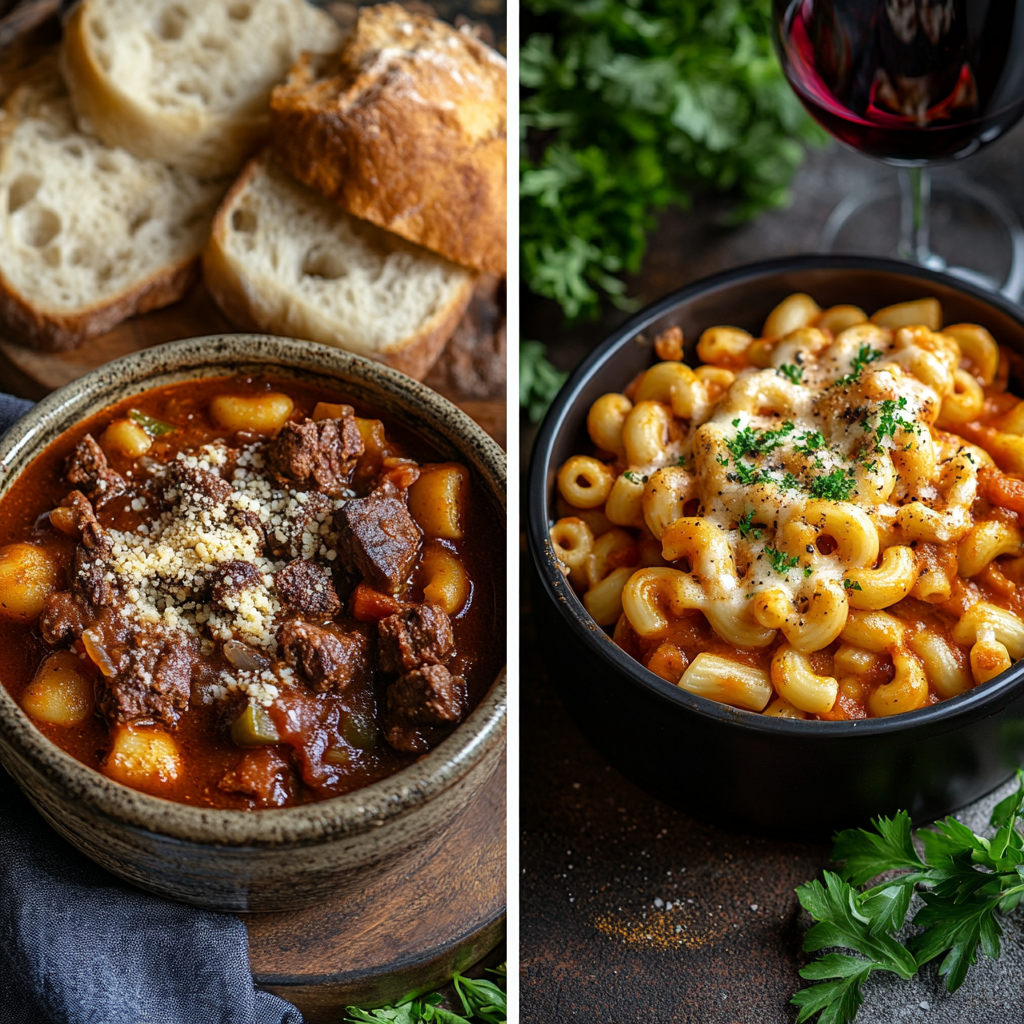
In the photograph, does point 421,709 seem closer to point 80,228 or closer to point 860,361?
point 860,361

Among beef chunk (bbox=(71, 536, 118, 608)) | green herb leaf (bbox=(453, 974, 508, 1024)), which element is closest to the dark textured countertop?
green herb leaf (bbox=(453, 974, 508, 1024))

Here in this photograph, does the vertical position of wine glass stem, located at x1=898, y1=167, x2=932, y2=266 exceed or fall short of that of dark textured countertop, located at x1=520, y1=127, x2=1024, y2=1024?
it exceeds it

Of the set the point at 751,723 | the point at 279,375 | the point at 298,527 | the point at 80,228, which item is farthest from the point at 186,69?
the point at 751,723

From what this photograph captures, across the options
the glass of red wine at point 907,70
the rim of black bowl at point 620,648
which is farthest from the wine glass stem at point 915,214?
the rim of black bowl at point 620,648

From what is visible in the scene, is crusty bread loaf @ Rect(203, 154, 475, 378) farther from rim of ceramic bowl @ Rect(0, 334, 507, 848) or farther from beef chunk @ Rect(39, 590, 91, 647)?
beef chunk @ Rect(39, 590, 91, 647)

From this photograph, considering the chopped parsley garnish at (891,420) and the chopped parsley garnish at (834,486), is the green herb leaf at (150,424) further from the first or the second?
the chopped parsley garnish at (891,420)
